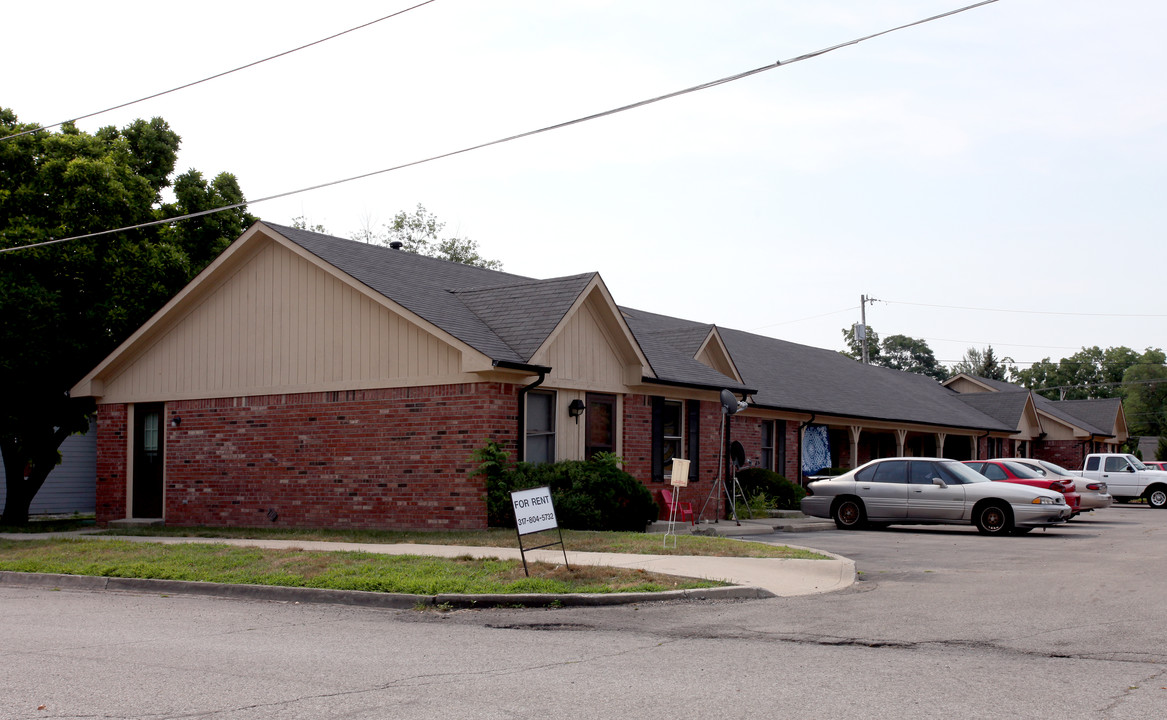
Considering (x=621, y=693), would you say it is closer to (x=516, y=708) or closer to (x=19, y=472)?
(x=516, y=708)

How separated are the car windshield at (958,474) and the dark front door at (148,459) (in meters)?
16.2

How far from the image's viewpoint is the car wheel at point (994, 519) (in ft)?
67.8

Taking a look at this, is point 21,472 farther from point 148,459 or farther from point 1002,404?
point 1002,404

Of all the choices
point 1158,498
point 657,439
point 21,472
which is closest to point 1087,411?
point 1158,498

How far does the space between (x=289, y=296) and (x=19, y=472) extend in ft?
34.8

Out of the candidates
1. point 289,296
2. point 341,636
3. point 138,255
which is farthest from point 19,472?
point 341,636

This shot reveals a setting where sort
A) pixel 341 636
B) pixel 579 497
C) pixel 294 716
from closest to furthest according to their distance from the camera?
pixel 294 716
pixel 341 636
pixel 579 497

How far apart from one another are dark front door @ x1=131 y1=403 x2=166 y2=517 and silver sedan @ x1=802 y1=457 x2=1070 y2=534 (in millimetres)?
13880

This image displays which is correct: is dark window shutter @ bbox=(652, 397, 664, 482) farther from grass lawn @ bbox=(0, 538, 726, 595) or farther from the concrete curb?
the concrete curb

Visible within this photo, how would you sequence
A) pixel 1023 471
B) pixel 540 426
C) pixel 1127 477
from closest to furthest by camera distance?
pixel 540 426 < pixel 1023 471 < pixel 1127 477

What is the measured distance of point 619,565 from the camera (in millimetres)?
13352

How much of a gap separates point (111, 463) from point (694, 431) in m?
12.9

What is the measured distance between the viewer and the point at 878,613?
34.2 ft

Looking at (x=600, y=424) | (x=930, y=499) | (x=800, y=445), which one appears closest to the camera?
(x=930, y=499)
